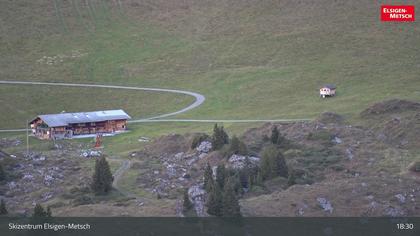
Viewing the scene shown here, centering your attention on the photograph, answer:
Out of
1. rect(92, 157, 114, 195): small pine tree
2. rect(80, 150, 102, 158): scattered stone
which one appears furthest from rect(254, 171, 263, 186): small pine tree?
rect(80, 150, 102, 158): scattered stone

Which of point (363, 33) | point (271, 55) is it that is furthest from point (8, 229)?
point (363, 33)

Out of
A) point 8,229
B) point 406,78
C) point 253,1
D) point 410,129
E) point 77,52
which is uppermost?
point 253,1

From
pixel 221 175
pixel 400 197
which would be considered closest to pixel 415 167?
pixel 400 197

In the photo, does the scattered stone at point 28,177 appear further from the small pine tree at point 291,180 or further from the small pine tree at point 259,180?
the small pine tree at point 291,180

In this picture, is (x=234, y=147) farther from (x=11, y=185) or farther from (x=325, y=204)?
(x=11, y=185)

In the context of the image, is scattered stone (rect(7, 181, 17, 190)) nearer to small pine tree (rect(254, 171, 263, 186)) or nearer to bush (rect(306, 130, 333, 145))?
small pine tree (rect(254, 171, 263, 186))

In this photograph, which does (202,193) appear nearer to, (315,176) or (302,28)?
(315,176)
